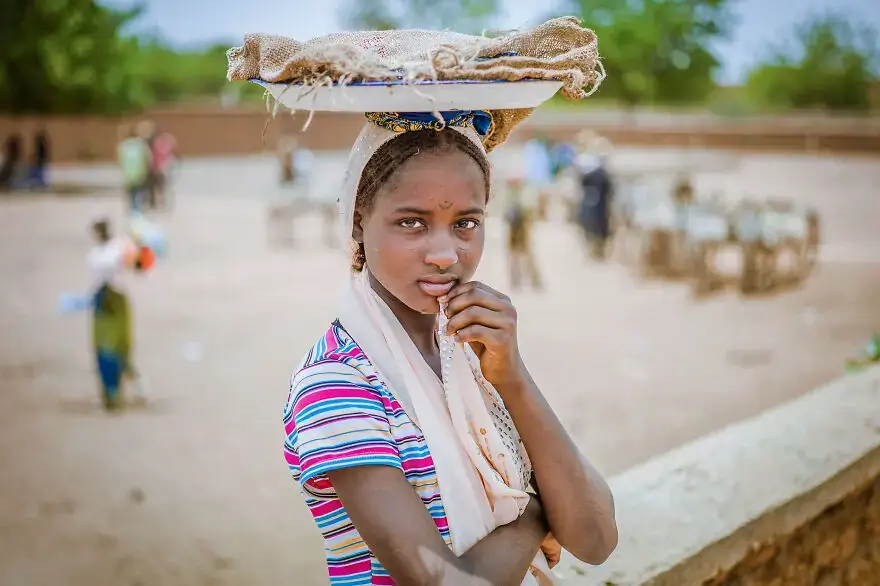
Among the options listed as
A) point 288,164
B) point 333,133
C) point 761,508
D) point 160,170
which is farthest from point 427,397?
point 333,133

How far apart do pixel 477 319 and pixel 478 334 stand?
0.03m

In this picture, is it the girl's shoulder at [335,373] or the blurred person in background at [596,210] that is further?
the blurred person in background at [596,210]

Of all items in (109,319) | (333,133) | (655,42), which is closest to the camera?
(109,319)

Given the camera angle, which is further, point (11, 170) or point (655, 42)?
point (655, 42)

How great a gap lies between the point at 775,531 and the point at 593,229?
40.0ft

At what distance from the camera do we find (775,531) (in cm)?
295

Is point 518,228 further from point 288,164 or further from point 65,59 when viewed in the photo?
point 65,59

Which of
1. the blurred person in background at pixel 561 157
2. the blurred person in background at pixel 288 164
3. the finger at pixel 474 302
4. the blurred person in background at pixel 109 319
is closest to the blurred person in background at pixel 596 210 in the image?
the blurred person in background at pixel 288 164

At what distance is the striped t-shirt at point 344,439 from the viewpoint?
4.77 feet

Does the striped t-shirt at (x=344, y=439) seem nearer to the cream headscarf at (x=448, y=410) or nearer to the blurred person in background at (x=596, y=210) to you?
the cream headscarf at (x=448, y=410)

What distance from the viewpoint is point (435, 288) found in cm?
158

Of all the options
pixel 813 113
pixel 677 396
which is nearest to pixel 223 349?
pixel 677 396

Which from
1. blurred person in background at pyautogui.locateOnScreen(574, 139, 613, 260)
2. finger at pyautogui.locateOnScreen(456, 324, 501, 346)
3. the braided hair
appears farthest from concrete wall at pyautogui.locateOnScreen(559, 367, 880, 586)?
blurred person in background at pyautogui.locateOnScreen(574, 139, 613, 260)

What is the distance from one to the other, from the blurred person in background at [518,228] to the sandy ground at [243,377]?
481 mm
